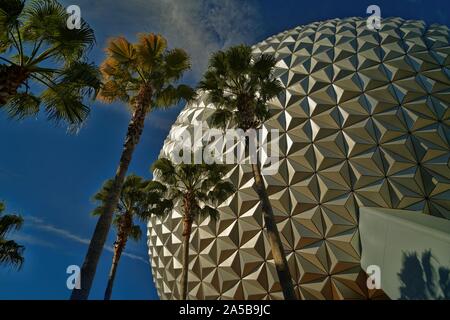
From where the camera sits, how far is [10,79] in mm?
6445

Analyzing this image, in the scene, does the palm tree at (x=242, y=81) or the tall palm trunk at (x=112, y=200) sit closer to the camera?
the tall palm trunk at (x=112, y=200)

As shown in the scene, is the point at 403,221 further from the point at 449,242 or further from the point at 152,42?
the point at 152,42

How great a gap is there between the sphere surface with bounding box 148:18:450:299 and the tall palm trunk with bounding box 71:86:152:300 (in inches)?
273

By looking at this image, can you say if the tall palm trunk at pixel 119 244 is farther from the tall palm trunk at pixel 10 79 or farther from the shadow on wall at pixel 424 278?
the shadow on wall at pixel 424 278

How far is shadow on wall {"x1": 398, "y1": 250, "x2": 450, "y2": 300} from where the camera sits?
22.1 ft

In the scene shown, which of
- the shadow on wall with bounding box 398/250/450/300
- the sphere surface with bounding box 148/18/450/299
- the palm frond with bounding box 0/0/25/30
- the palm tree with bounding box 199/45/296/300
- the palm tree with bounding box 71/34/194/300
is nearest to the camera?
the palm frond with bounding box 0/0/25/30

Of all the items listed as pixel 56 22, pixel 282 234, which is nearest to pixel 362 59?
pixel 282 234

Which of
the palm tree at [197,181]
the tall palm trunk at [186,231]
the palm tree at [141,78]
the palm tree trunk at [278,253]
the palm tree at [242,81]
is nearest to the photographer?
the palm tree trunk at [278,253]

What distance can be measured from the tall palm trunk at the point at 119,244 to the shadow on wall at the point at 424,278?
11.6 m

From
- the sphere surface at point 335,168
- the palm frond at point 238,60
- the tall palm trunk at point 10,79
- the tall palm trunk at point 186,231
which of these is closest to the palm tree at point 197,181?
the tall palm trunk at point 186,231

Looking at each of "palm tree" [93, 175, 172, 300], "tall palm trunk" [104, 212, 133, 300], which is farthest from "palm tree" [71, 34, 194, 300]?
"tall palm trunk" [104, 212, 133, 300]

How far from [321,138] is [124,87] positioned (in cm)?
876

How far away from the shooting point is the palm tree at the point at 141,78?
9031 millimetres

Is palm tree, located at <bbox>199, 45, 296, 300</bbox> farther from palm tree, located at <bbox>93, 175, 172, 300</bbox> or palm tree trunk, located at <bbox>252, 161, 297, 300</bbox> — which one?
palm tree, located at <bbox>93, 175, 172, 300</bbox>
